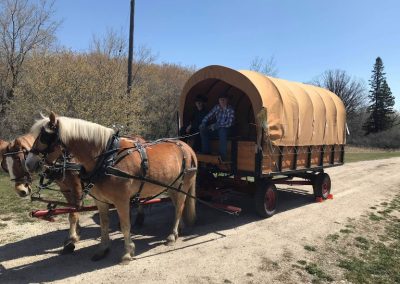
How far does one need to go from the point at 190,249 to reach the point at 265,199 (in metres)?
2.43

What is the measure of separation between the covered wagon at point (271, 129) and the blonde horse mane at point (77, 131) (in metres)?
2.95

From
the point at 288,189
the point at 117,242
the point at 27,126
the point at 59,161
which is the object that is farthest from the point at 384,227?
the point at 27,126

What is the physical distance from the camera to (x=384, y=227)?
7691 millimetres

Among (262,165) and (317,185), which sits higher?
(262,165)

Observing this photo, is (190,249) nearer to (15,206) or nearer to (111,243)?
(111,243)

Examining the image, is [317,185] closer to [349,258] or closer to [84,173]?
[349,258]

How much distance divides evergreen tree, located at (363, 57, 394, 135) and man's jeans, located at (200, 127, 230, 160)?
59568mm

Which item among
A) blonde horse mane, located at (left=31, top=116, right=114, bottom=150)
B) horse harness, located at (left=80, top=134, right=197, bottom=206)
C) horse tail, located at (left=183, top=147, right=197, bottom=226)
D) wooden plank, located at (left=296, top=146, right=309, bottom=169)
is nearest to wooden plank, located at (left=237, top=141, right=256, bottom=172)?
horse tail, located at (left=183, top=147, right=197, bottom=226)

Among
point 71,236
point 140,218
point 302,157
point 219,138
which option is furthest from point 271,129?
point 71,236

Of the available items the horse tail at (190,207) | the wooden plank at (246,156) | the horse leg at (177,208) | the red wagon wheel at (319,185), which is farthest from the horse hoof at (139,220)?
the red wagon wheel at (319,185)

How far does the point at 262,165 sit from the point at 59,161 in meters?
3.68

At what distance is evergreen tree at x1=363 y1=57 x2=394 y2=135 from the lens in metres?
60.6

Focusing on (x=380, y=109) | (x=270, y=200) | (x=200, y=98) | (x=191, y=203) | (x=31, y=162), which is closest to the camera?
(x=31, y=162)

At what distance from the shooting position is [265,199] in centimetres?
758
